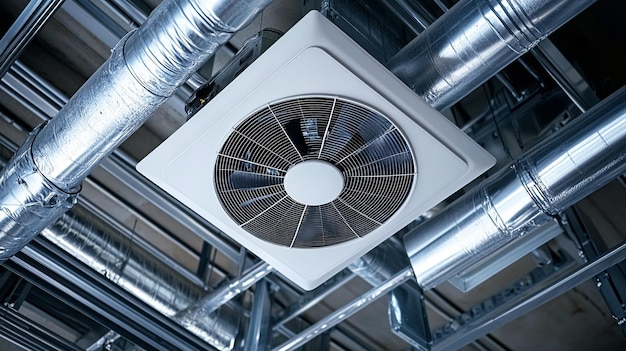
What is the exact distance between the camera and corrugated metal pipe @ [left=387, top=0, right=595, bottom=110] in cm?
162

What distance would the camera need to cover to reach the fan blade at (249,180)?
1.70 m

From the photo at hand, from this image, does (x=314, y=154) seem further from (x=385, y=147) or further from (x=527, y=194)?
(x=527, y=194)

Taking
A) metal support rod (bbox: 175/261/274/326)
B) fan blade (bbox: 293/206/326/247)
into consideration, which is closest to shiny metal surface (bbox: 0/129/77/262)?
fan blade (bbox: 293/206/326/247)

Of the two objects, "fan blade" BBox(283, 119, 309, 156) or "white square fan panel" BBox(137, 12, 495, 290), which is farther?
"fan blade" BBox(283, 119, 309, 156)

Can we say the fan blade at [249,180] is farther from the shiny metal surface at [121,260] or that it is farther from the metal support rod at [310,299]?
the metal support rod at [310,299]

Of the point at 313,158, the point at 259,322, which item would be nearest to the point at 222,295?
the point at 259,322

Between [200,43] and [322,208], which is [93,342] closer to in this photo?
[322,208]

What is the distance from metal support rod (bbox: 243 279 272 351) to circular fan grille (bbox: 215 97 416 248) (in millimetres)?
990

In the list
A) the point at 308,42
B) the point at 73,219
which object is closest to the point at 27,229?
the point at 73,219

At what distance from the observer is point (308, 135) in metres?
1.61

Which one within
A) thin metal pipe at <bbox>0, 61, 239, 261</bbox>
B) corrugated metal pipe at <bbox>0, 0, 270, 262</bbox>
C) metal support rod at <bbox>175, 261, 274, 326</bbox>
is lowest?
corrugated metal pipe at <bbox>0, 0, 270, 262</bbox>

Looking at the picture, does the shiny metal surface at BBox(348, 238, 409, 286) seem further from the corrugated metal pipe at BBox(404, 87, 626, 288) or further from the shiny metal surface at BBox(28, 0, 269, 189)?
the shiny metal surface at BBox(28, 0, 269, 189)

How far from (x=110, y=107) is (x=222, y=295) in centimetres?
126

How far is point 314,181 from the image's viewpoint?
1666 millimetres
